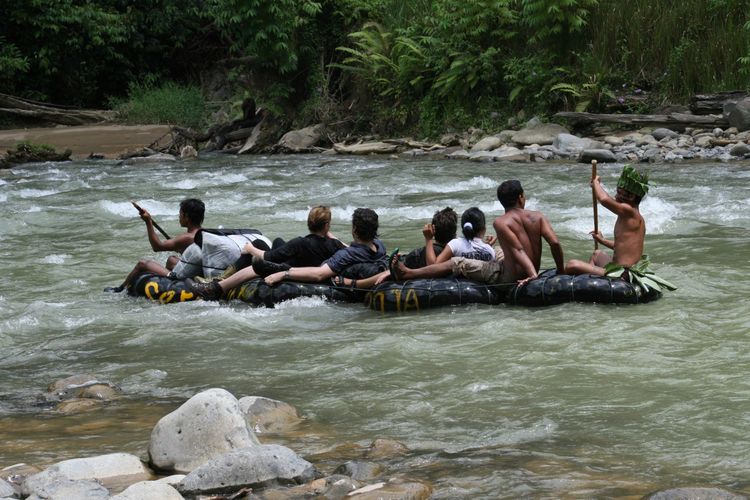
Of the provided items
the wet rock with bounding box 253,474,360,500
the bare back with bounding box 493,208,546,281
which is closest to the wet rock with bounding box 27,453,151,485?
the wet rock with bounding box 253,474,360,500

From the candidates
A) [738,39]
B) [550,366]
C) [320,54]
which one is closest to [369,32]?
[320,54]

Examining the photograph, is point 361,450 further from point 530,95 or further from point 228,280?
point 530,95

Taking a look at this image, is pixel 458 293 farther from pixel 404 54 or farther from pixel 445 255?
pixel 404 54

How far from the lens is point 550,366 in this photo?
6758 millimetres

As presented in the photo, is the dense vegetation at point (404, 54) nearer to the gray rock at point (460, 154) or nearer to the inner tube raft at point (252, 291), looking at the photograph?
the gray rock at point (460, 154)

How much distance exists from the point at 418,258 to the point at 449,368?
2.35m

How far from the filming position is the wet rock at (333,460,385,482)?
4.70m

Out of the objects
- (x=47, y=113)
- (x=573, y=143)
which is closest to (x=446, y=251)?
(x=573, y=143)

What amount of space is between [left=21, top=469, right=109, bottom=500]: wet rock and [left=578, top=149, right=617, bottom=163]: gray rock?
1551 cm

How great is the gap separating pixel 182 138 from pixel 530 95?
28.5 feet

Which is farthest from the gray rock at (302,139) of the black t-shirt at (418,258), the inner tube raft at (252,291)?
the black t-shirt at (418,258)

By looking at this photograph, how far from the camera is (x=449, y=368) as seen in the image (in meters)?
6.86

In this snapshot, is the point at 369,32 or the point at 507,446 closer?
the point at 507,446

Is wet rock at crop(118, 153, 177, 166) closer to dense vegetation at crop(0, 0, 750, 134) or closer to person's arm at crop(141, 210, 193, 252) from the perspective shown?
dense vegetation at crop(0, 0, 750, 134)
